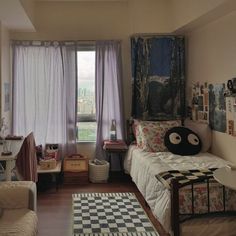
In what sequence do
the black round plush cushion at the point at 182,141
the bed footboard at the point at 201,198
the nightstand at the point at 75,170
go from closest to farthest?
the bed footboard at the point at 201,198, the black round plush cushion at the point at 182,141, the nightstand at the point at 75,170

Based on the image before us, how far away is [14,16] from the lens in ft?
12.7

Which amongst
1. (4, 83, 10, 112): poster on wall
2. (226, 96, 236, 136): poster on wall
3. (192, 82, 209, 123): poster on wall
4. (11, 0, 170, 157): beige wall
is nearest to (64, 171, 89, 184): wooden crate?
(4, 83, 10, 112): poster on wall

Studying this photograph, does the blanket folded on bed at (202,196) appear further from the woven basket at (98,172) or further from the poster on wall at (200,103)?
the woven basket at (98,172)

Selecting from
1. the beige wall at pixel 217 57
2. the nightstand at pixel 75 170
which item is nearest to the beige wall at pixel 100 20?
the beige wall at pixel 217 57

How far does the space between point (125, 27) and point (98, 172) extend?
85.6 inches

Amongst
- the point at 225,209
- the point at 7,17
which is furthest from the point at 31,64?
the point at 225,209

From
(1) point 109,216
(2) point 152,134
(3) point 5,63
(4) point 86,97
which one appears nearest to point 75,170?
(4) point 86,97

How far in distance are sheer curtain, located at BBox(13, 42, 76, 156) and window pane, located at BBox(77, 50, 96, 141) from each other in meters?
0.15

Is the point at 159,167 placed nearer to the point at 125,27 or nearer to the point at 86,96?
the point at 86,96

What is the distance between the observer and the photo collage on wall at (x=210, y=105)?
3.84m

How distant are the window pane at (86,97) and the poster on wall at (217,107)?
1.75m

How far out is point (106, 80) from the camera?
15.8 feet

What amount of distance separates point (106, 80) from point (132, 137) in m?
0.93

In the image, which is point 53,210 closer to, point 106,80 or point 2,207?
point 2,207
